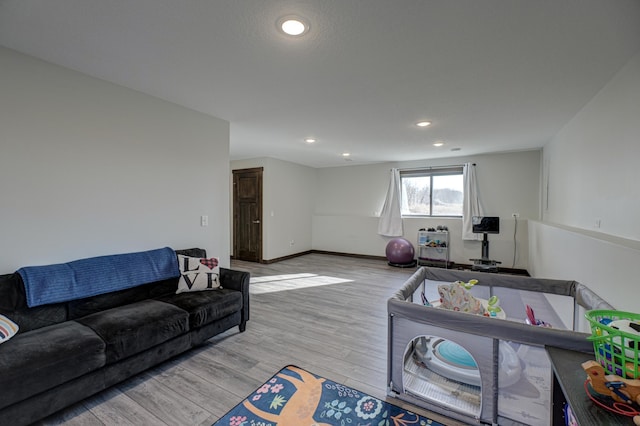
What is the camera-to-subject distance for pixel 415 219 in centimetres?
647

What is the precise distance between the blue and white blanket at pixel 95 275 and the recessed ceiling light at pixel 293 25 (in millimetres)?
2334

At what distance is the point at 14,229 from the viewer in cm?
204

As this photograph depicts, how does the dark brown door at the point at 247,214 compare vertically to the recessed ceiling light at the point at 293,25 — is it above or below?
below

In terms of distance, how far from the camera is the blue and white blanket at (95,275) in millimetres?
1991

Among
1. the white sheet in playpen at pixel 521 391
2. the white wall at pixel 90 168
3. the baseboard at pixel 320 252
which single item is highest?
the white wall at pixel 90 168

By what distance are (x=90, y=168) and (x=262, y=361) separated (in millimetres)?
2265

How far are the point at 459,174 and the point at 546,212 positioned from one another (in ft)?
6.03

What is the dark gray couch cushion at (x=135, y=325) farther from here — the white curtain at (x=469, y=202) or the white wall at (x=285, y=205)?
the white curtain at (x=469, y=202)

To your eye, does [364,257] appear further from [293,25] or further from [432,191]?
[293,25]

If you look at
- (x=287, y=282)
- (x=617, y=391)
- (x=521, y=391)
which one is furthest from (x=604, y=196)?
(x=287, y=282)

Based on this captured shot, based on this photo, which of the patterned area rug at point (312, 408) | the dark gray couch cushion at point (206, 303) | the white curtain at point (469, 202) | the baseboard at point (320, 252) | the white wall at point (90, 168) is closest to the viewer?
the patterned area rug at point (312, 408)

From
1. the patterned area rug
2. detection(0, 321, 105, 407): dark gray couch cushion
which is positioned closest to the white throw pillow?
detection(0, 321, 105, 407): dark gray couch cushion

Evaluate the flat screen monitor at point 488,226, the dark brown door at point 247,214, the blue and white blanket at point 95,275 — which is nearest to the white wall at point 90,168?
the blue and white blanket at point 95,275

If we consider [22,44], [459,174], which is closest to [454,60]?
[22,44]
